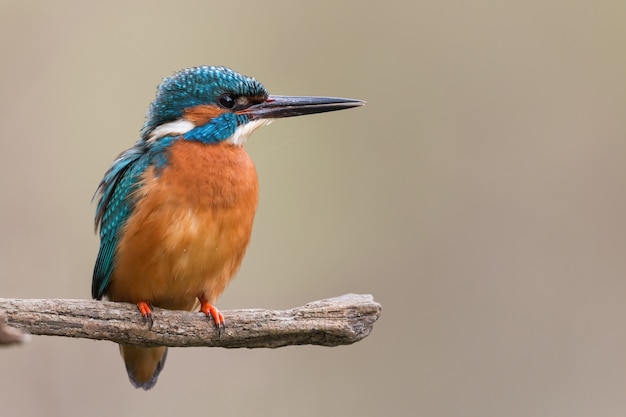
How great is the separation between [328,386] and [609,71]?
2.95m

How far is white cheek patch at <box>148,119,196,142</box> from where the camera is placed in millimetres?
4207

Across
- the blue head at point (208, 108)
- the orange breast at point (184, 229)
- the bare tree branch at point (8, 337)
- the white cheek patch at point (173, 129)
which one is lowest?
the bare tree branch at point (8, 337)

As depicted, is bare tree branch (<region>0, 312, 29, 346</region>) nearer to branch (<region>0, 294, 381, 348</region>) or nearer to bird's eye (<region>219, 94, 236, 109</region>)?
branch (<region>0, 294, 381, 348</region>)

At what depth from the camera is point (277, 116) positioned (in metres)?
4.36

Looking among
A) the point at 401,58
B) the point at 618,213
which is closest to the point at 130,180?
the point at 401,58

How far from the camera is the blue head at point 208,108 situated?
13.9 feet

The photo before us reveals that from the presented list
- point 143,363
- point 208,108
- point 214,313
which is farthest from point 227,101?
point 143,363

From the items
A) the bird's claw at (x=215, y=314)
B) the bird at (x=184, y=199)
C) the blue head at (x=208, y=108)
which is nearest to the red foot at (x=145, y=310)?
the bird at (x=184, y=199)

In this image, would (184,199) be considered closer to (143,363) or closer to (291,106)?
(291,106)

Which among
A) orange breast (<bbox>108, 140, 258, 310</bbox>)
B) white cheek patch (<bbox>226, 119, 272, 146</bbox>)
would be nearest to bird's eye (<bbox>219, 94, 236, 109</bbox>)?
white cheek patch (<bbox>226, 119, 272, 146</bbox>)

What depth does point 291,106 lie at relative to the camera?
4383mm

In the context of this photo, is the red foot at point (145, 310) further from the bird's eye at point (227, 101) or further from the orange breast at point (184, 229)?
the bird's eye at point (227, 101)

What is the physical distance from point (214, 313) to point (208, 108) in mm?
905

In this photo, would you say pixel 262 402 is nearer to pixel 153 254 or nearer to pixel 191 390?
pixel 191 390
